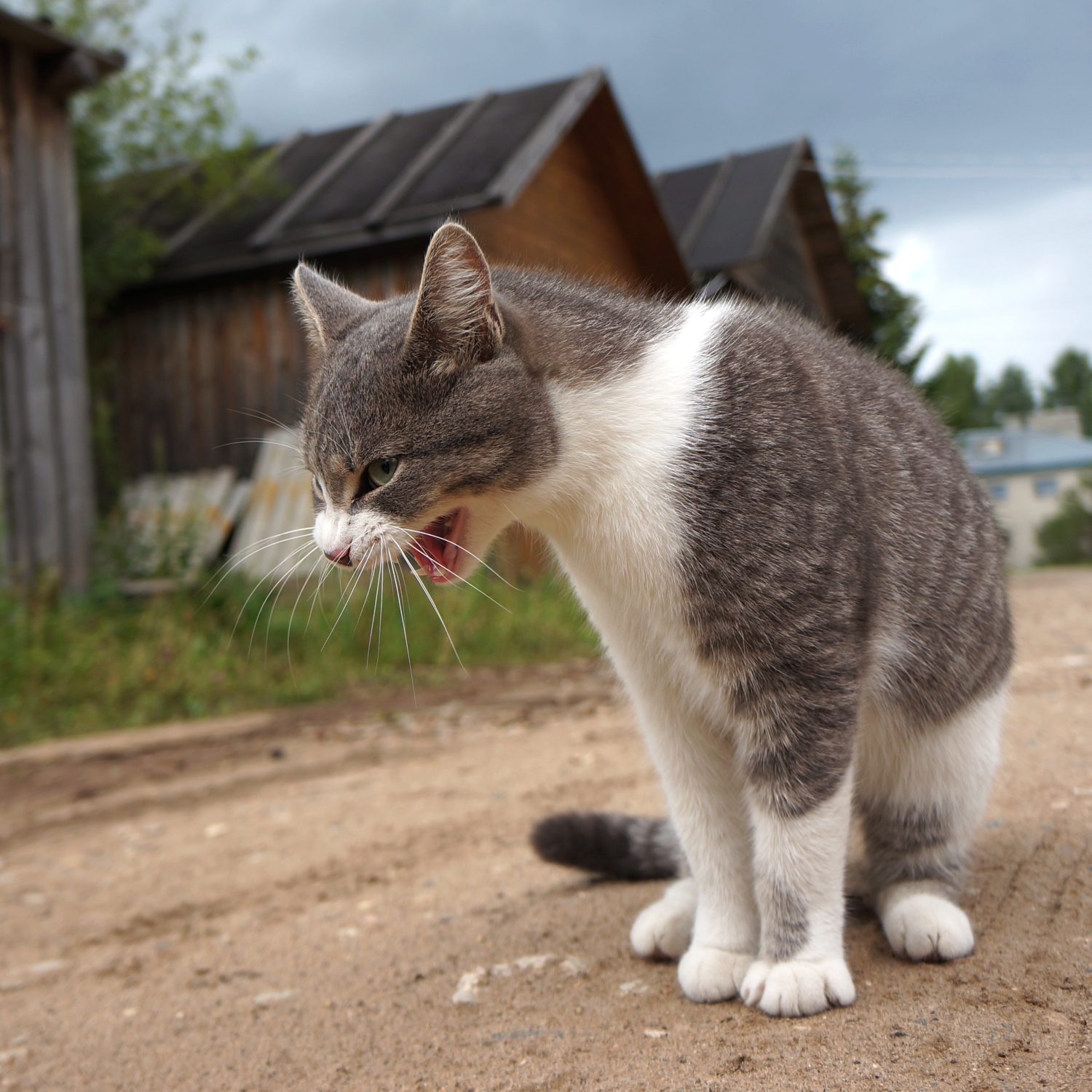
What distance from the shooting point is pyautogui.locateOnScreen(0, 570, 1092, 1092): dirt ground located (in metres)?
1.71

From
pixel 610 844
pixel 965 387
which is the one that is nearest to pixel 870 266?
pixel 965 387

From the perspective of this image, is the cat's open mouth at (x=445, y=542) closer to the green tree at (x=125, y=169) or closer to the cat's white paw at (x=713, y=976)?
the cat's white paw at (x=713, y=976)

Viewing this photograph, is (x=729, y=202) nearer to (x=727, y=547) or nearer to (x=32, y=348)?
(x=32, y=348)

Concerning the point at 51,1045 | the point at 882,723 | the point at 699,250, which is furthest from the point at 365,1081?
the point at 699,250

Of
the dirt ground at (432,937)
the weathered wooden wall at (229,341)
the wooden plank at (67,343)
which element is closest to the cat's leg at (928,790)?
the dirt ground at (432,937)

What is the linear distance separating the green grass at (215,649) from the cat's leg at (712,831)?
3.09m

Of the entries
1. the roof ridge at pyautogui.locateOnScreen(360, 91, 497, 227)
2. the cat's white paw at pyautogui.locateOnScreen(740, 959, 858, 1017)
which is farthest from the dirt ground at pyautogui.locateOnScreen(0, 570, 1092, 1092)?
the roof ridge at pyautogui.locateOnScreen(360, 91, 497, 227)

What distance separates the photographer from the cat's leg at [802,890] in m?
1.88

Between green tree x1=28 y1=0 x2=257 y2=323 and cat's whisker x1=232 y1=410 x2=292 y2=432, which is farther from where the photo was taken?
green tree x1=28 y1=0 x2=257 y2=323

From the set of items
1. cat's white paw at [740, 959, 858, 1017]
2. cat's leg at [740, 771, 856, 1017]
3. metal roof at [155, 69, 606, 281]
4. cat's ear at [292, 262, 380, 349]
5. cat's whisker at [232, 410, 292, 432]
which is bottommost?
cat's white paw at [740, 959, 858, 1017]

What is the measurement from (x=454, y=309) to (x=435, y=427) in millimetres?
242

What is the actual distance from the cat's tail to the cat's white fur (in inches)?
13.2

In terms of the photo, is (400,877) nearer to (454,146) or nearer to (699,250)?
(454,146)

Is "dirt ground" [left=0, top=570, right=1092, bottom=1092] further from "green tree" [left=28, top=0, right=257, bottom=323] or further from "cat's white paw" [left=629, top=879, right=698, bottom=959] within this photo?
"green tree" [left=28, top=0, right=257, bottom=323]
